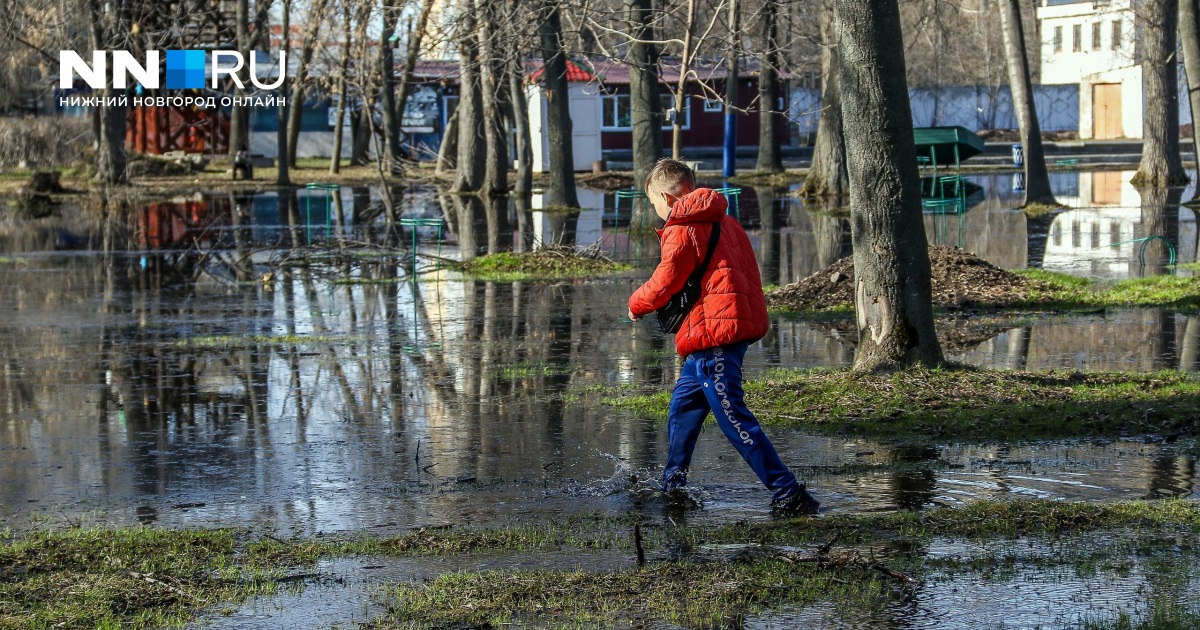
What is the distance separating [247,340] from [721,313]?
7135 mm

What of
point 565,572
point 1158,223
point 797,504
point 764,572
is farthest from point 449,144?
point 764,572

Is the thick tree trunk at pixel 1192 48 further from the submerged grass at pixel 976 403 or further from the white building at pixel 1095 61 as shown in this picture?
the white building at pixel 1095 61

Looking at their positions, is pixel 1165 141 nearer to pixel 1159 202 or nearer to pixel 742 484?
pixel 1159 202

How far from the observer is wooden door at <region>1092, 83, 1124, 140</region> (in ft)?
215

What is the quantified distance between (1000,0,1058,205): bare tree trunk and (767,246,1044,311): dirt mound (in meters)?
12.3

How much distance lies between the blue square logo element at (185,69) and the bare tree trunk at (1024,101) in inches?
1062

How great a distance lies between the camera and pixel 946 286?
1381 centimetres

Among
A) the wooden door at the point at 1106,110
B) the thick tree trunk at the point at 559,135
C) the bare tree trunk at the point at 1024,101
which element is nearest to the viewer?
the bare tree trunk at the point at 1024,101

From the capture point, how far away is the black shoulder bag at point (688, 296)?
247 inches

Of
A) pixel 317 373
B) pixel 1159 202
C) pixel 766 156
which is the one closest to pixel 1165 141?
pixel 1159 202

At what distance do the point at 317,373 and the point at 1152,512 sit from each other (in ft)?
21.0

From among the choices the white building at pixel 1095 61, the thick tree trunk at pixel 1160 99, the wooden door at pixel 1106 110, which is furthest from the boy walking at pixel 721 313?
the wooden door at pixel 1106 110

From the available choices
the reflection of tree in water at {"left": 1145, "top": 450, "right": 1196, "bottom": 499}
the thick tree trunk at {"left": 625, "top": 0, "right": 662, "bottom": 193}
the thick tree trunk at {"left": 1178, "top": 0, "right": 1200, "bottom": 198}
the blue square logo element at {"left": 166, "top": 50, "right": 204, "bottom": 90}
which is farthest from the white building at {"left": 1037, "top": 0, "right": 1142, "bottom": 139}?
the reflection of tree in water at {"left": 1145, "top": 450, "right": 1196, "bottom": 499}

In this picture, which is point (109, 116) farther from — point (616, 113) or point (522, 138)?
point (616, 113)
